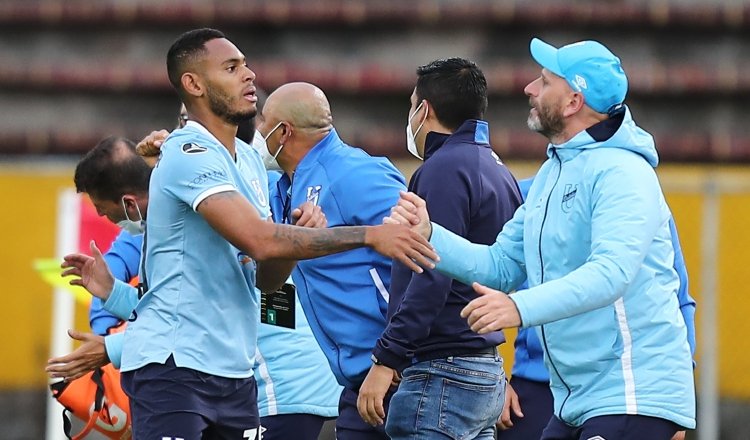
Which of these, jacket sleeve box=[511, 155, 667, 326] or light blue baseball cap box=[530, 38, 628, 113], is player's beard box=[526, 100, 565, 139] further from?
jacket sleeve box=[511, 155, 667, 326]

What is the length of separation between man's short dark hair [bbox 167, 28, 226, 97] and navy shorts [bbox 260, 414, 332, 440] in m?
1.84

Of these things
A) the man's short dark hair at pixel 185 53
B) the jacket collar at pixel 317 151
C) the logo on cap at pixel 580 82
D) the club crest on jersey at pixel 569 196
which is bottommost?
the club crest on jersey at pixel 569 196

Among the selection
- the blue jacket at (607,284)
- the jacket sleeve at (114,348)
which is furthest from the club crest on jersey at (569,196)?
the jacket sleeve at (114,348)

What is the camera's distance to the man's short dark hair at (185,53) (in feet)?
18.3

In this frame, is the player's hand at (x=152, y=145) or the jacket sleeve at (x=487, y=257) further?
the player's hand at (x=152, y=145)

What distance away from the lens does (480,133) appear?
19.9 ft

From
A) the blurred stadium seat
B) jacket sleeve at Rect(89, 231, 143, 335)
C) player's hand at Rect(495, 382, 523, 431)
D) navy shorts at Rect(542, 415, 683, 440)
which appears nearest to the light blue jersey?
navy shorts at Rect(542, 415, 683, 440)

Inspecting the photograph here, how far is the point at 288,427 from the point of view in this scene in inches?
266

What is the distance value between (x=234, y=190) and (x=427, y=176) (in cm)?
99

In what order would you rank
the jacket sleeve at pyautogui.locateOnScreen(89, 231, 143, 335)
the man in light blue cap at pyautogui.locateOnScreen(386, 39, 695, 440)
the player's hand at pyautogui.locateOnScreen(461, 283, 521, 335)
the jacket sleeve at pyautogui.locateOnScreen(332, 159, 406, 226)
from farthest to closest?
the jacket sleeve at pyautogui.locateOnScreen(89, 231, 143, 335) → the jacket sleeve at pyautogui.locateOnScreen(332, 159, 406, 226) → the man in light blue cap at pyautogui.locateOnScreen(386, 39, 695, 440) → the player's hand at pyautogui.locateOnScreen(461, 283, 521, 335)

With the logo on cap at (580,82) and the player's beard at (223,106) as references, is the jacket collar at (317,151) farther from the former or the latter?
the logo on cap at (580,82)

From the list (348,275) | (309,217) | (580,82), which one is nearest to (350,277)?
(348,275)

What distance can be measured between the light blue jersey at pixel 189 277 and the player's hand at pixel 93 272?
0.84m

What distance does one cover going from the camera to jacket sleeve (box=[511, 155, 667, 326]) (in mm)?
4836
